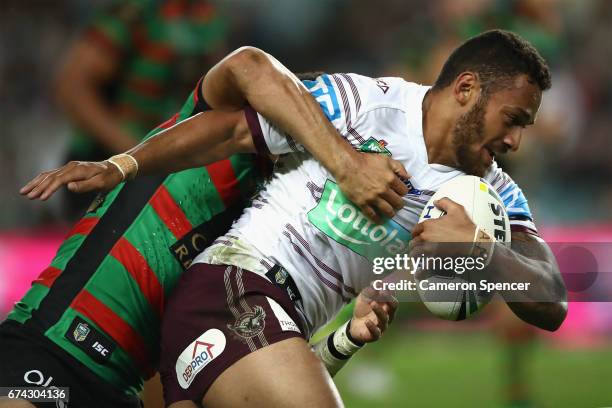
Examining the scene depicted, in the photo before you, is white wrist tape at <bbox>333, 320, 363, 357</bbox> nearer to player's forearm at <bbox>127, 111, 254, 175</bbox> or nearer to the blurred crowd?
player's forearm at <bbox>127, 111, 254, 175</bbox>

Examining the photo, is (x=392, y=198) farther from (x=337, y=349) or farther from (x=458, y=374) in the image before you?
(x=458, y=374)

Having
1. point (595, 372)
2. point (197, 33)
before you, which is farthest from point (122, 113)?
point (595, 372)

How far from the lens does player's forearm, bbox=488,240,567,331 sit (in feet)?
10.1

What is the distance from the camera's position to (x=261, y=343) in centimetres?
302

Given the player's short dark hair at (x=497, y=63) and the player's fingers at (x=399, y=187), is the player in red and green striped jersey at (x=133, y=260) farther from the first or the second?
the player's short dark hair at (x=497, y=63)

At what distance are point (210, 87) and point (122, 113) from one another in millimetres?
2254

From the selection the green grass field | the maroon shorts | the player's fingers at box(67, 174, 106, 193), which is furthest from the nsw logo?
the green grass field

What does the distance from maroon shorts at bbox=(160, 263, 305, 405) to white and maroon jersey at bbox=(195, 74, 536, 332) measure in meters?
0.07

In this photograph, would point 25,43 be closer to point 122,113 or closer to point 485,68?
point 122,113

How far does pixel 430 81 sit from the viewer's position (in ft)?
22.9

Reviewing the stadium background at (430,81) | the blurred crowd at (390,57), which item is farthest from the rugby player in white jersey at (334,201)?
the blurred crowd at (390,57)

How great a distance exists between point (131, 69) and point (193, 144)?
7.56 feet

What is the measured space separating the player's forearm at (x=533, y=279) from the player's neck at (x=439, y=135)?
0.35 meters

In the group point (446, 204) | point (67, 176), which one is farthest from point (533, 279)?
point (67, 176)
